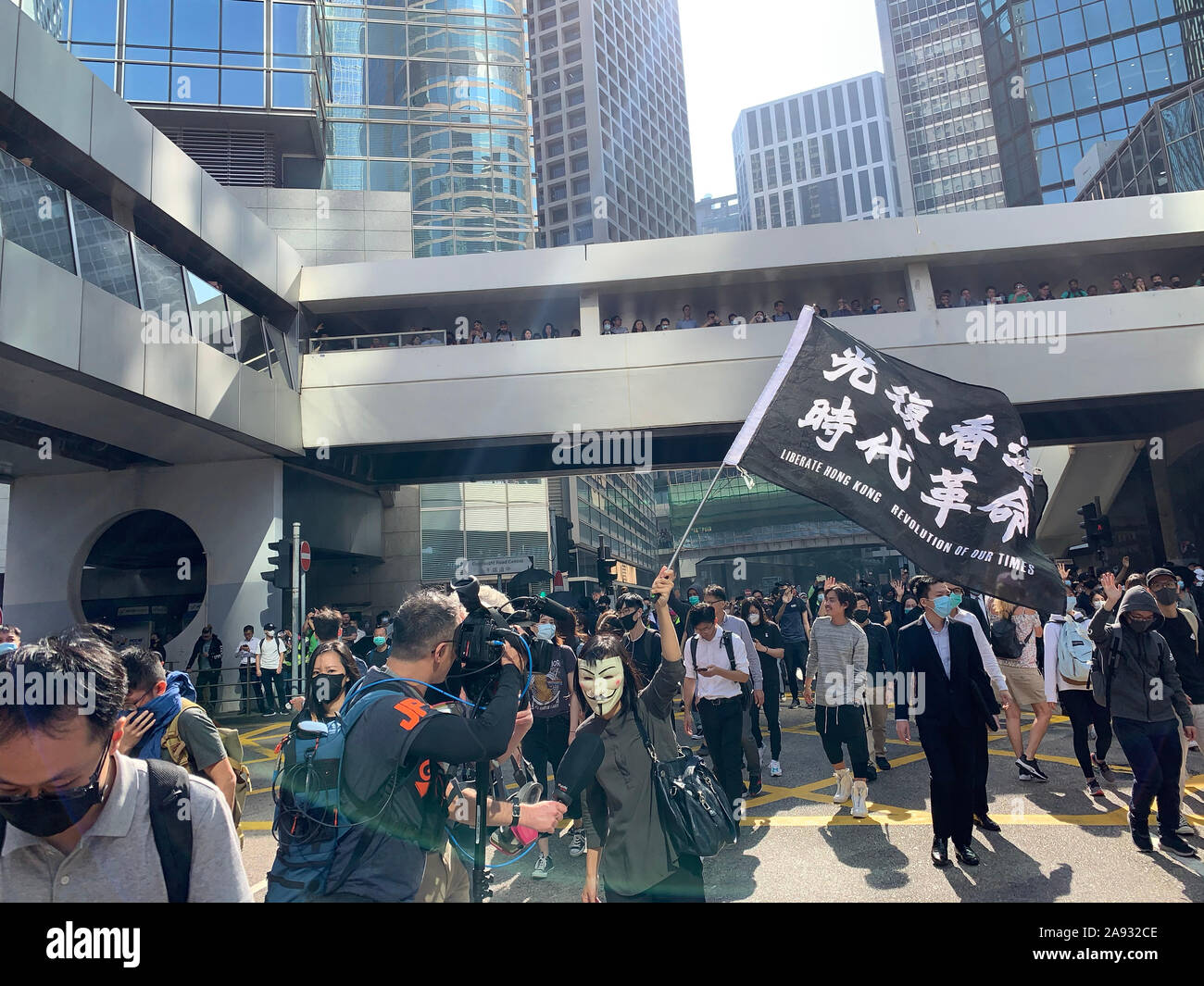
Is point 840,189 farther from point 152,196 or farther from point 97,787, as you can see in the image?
point 97,787

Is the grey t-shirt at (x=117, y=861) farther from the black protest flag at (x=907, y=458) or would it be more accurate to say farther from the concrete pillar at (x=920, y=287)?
the concrete pillar at (x=920, y=287)

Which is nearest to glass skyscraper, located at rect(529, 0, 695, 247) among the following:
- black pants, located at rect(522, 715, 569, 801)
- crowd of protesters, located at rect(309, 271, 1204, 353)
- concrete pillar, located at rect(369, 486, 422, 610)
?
concrete pillar, located at rect(369, 486, 422, 610)

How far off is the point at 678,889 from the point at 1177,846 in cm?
373

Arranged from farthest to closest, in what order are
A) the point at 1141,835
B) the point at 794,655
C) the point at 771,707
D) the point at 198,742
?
1. the point at 794,655
2. the point at 771,707
3. the point at 1141,835
4. the point at 198,742

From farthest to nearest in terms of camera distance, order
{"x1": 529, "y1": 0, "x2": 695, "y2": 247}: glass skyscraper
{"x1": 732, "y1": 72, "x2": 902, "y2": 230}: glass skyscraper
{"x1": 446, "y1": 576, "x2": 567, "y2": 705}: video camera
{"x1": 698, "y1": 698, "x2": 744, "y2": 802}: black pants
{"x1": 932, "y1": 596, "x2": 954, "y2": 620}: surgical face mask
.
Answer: {"x1": 732, "y1": 72, "x2": 902, "y2": 230}: glass skyscraper
{"x1": 529, "y1": 0, "x2": 695, "y2": 247}: glass skyscraper
{"x1": 698, "y1": 698, "x2": 744, "y2": 802}: black pants
{"x1": 932, "y1": 596, "x2": 954, "y2": 620}: surgical face mask
{"x1": 446, "y1": 576, "x2": 567, "y2": 705}: video camera

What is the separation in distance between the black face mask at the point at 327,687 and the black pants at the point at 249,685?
1207cm

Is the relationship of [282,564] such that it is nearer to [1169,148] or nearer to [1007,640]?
[1007,640]

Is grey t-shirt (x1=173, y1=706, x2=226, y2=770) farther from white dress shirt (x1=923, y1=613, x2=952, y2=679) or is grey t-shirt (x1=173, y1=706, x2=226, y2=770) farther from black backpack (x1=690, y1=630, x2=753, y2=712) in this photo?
white dress shirt (x1=923, y1=613, x2=952, y2=679)

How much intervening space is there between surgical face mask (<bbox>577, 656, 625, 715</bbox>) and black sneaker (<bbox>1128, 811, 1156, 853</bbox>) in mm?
3877

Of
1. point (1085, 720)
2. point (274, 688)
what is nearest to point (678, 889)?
point (1085, 720)

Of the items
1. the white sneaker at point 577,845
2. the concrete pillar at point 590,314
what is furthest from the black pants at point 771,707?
→ the concrete pillar at point 590,314

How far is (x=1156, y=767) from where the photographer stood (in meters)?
4.91

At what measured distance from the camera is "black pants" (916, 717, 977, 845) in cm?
485
